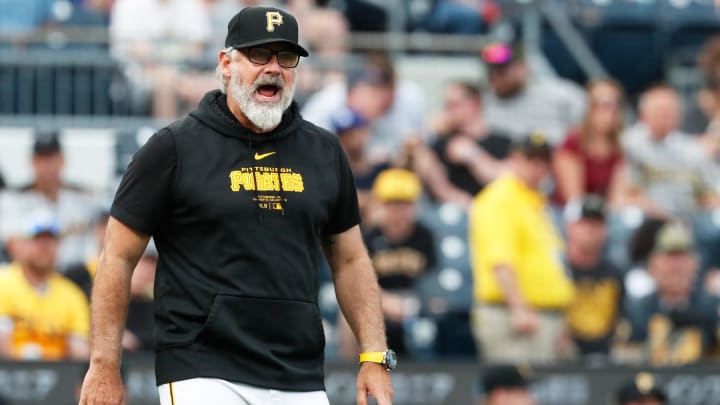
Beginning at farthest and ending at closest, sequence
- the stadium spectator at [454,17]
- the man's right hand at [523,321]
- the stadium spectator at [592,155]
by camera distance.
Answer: the stadium spectator at [454,17], the stadium spectator at [592,155], the man's right hand at [523,321]

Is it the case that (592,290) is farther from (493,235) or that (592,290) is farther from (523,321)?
(493,235)

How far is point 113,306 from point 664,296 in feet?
22.9

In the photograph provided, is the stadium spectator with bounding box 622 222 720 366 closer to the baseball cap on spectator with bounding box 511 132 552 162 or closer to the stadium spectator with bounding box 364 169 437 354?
the baseball cap on spectator with bounding box 511 132 552 162

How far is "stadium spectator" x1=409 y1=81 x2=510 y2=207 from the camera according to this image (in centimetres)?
1239

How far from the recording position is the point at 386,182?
37.7 ft

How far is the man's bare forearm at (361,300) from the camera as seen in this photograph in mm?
5812

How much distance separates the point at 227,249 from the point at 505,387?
468 cm

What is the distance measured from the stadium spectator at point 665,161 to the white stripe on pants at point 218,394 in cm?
804

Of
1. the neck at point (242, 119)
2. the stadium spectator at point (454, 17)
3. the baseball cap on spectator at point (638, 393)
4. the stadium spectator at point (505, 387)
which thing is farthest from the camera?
the stadium spectator at point (454, 17)

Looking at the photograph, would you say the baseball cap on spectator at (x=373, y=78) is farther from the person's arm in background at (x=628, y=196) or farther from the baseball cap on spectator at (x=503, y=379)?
the baseball cap on spectator at (x=503, y=379)

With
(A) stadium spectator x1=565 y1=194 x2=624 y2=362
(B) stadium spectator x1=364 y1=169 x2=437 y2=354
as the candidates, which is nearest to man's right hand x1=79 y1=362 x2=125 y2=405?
(B) stadium spectator x1=364 y1=169 x2=437 y2=354

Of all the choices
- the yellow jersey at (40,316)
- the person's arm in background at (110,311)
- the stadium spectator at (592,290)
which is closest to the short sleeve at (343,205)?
the person's arm in background at (110,311)

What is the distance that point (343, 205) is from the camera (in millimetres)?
5852

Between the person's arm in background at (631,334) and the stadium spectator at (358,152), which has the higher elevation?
the stadium spectator at (358,152)
